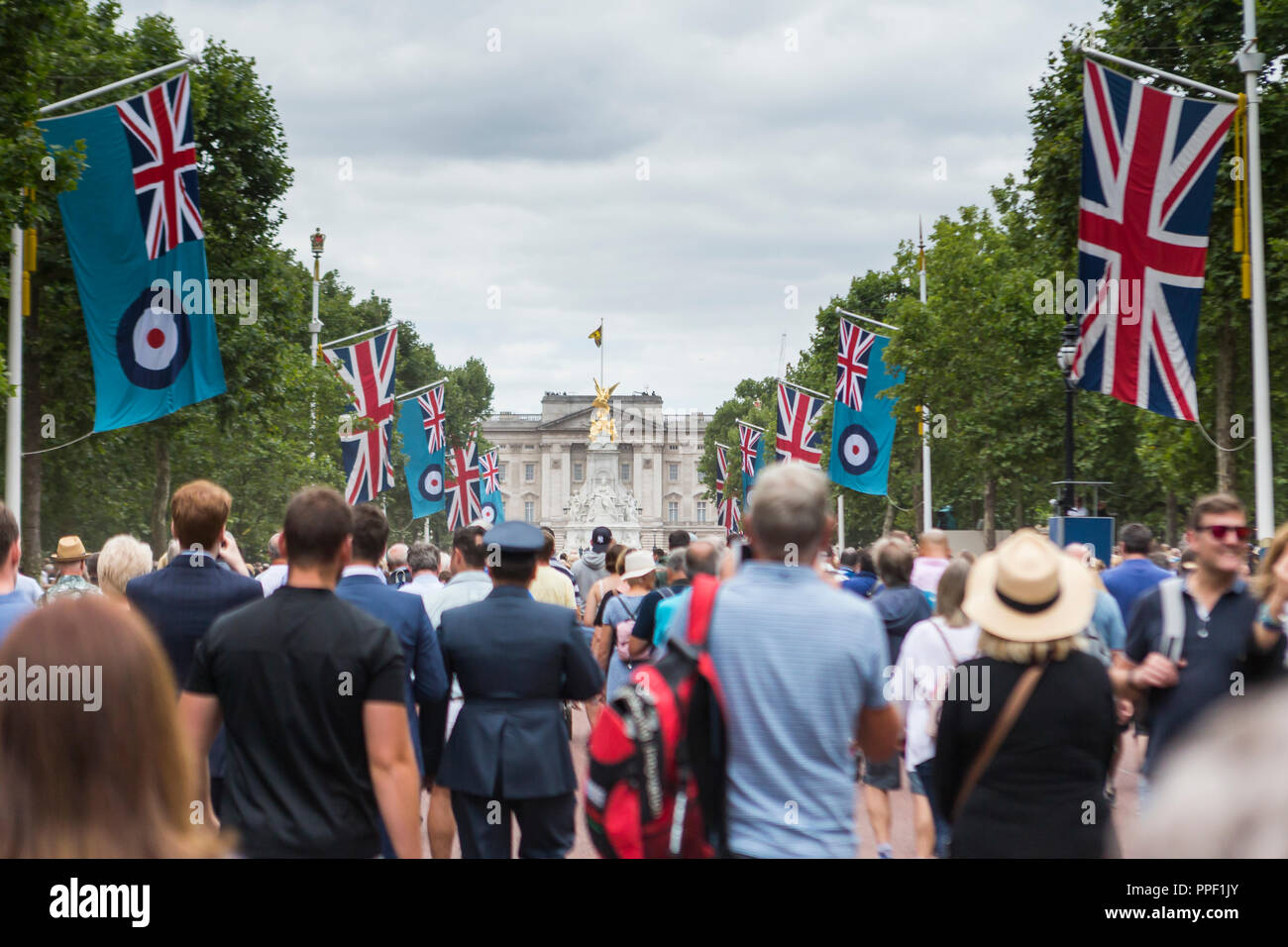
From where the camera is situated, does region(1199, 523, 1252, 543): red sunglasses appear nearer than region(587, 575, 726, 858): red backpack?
No

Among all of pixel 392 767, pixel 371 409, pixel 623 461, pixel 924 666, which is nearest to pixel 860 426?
pixel 371 409

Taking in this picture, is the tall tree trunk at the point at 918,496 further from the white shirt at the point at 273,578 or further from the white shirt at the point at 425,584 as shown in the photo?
the white shirt at the point at 273,578

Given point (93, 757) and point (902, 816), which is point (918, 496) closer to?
point (902, 816)

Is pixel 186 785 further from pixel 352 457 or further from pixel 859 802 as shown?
pixel 352 457

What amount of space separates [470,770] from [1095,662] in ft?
8.66

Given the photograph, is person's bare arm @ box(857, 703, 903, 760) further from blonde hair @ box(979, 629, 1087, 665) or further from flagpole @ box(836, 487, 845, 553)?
flagpole @ box(836, 487, 845, 553)

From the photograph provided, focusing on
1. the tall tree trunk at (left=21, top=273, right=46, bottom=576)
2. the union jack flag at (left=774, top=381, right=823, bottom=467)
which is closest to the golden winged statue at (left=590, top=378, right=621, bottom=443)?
the union jack flag at (left=774, top=381, right=823, bottom=467)

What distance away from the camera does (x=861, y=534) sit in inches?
3150

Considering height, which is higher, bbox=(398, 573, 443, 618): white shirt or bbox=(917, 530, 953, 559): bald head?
bbox=(917, 530, 953, 559): bald head

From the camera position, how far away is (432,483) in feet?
128

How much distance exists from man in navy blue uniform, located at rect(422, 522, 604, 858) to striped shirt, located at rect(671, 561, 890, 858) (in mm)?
2103

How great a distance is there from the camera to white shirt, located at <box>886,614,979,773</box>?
25.2 feet

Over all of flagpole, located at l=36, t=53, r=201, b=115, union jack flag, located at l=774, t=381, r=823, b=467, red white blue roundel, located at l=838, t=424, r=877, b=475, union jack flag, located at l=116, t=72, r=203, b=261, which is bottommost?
red white blue roundel, located at l=838, t=424, r=877, b=475
